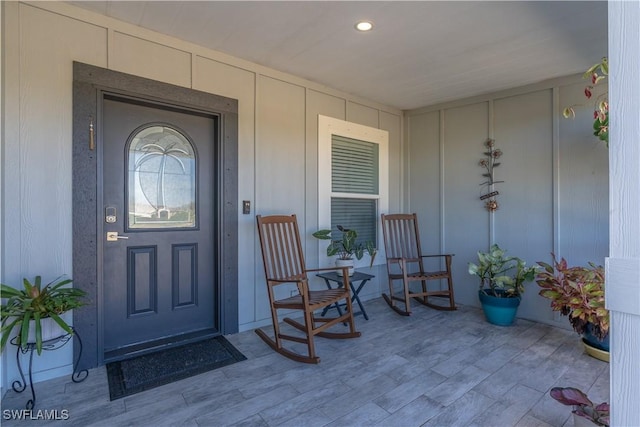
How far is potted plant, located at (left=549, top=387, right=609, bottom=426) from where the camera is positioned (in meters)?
1.46

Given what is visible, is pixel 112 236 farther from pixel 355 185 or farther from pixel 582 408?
pixel 582 408

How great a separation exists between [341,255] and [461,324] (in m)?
1.42

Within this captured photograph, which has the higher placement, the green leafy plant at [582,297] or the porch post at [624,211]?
the porch post at [624,211]

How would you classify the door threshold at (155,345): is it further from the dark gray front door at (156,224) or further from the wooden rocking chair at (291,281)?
the wooden rocking chair at (291,281)

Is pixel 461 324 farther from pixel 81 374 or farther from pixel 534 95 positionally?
pixel 81 374

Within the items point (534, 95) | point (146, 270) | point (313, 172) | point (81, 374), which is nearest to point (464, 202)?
point (534, 95)

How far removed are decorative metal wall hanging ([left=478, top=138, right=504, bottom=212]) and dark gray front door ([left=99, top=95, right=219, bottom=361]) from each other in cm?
309

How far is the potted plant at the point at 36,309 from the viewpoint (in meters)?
1.79

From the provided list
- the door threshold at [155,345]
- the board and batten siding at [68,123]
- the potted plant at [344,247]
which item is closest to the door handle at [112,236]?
the board and batten siding at [68,123]

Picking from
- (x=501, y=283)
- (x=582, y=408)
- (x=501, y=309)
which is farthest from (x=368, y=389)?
(x=501, y=283)

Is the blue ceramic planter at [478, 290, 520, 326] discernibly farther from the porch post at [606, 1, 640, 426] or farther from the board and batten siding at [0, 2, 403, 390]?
the porch post at [606, 1, 640, 426]

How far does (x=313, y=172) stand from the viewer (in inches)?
141

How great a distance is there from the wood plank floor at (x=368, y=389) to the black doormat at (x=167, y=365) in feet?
0.23

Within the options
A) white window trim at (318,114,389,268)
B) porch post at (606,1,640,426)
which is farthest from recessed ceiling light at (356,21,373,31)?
porch post at (606,1,640,426)
